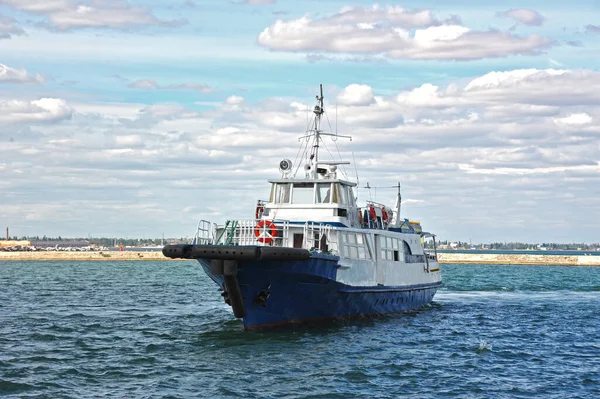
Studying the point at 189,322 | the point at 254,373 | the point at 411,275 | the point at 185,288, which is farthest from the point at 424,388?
the point at 185,288

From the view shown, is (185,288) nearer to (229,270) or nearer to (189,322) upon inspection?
(189,322)

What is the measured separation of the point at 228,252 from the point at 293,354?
3845mm

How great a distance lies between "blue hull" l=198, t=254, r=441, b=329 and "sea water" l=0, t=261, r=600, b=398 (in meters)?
0.55

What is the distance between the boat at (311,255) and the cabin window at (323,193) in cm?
4

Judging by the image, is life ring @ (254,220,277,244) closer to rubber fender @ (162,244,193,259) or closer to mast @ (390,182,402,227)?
rubber fender @ (162,244,193,259)

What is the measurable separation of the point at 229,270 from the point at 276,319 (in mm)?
3193

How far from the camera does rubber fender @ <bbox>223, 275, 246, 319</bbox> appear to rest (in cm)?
2653

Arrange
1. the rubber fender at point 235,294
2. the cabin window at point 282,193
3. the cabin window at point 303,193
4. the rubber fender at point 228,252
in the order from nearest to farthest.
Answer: the rubber fender at point 228,252 < the rubber fender at point 235,294 < the cabin window at point 303,193 < the cabin window at point 282,193

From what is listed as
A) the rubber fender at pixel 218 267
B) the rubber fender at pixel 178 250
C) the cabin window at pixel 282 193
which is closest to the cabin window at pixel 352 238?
the cabin window at pixel 282 193

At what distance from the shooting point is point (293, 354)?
24.4 metres

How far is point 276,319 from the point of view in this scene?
28.2m

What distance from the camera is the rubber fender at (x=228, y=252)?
25328mm

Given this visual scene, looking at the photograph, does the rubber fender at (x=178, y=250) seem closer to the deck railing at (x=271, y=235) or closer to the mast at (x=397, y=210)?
the deck railing at (x=271, y=235)

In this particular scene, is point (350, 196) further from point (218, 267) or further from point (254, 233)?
point (218, 267)
